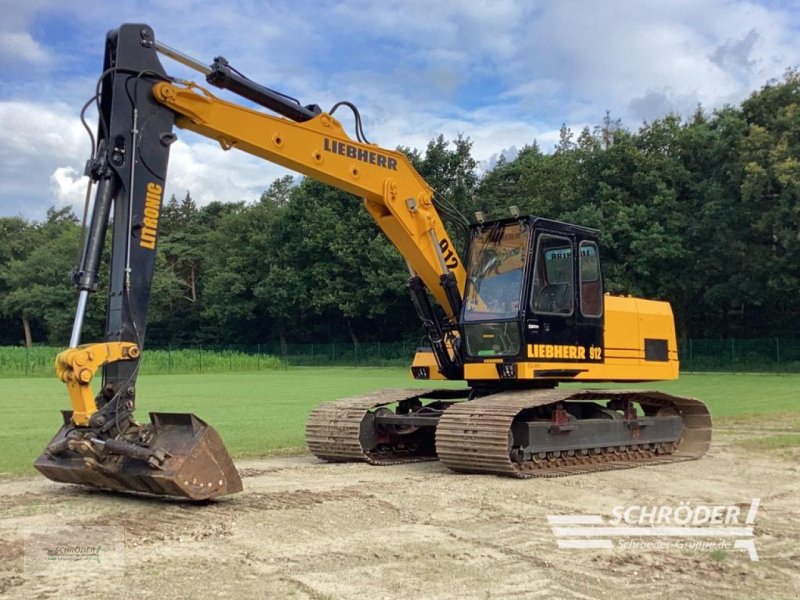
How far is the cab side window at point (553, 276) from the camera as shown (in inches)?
449

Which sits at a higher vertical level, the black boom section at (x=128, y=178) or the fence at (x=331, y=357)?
the black boom section at (x=128, y=178)

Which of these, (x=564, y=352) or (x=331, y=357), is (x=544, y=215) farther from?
(x=564, y=352)

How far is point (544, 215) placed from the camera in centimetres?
5481

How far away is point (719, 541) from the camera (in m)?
7.19

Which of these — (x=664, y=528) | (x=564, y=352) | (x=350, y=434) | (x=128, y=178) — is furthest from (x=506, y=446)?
(x=128, y=178)

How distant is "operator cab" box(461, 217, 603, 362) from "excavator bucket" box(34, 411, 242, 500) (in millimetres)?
4299

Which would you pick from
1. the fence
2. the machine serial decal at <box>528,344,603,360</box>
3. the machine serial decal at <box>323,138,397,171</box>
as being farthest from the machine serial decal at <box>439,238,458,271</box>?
the fence

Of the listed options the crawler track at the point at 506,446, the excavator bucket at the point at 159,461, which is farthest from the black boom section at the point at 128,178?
the crawler track at the point at 506,446

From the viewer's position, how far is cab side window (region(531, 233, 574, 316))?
11406mm

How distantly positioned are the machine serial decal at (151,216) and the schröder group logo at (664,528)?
187 inches

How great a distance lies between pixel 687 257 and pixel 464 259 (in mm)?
37226

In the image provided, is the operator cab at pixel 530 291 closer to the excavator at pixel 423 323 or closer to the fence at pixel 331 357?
the excavator at pixel 423 323

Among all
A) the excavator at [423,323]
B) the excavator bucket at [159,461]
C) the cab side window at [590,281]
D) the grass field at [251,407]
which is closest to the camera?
the excavator bucket at [159,461]

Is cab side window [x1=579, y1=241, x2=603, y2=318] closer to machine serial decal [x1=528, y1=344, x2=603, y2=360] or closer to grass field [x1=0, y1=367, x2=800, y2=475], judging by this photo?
machine serial decal [x1=528, y1=344, x2=603, y2=360]
